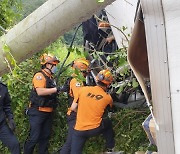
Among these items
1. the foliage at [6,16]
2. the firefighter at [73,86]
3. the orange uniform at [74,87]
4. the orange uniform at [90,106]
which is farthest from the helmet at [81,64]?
the foliage at [6,16]

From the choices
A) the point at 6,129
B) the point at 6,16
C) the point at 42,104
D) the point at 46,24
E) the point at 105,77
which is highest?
Result: the point at 46,24

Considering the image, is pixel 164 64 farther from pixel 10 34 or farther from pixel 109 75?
pixel 109 75

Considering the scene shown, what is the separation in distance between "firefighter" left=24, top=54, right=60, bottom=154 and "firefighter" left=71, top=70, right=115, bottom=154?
18.4 inches

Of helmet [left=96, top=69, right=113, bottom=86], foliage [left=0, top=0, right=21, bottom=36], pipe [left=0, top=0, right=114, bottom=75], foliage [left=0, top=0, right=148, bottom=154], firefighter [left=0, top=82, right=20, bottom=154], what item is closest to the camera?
pipe [left=0, top=0, right=114, bottom=75]

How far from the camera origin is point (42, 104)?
681 cm

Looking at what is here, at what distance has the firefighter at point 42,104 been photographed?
21.9 feet

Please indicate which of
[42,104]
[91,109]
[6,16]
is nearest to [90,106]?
[91,109]

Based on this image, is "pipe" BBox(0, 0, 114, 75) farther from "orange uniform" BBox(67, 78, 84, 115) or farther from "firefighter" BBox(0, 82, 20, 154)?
"firefighter" BBox(0, 82, 20, 154)

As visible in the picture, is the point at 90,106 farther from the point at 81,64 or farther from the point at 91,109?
the point at 81,64

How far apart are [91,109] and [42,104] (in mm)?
919

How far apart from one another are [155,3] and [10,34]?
727 millimetres

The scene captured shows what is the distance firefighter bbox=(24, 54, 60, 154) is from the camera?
668 centimetres

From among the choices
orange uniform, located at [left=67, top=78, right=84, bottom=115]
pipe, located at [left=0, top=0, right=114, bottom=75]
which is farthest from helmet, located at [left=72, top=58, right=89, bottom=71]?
pipe, located at [left=0, top=0, right=114, bottom=75]

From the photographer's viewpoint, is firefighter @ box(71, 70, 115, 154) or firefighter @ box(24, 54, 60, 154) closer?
firefighter @ box(71, 70, 115, 154)
